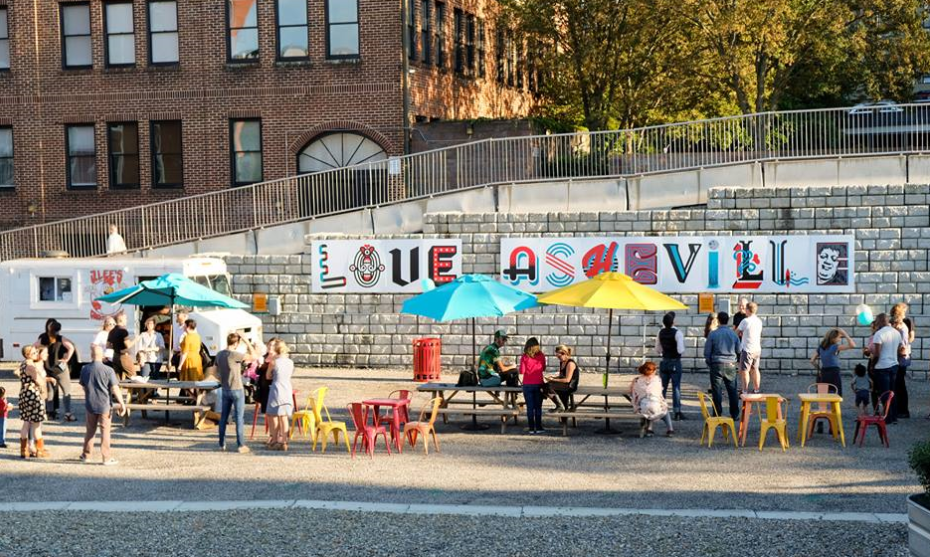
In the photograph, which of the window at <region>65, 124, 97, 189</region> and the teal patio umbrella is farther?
the window at <region>65, 124, 97, 189</region>

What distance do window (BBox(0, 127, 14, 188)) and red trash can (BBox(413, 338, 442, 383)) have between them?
16449 mm

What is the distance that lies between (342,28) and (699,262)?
12.6 meters

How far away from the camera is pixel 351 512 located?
520 inches

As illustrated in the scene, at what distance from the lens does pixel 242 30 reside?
33.4 meters

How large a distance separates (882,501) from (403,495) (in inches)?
208

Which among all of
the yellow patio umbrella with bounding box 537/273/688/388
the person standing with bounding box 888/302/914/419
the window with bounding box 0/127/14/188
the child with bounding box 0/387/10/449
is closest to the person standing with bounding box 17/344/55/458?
the child with bounding box 0/387/10/449

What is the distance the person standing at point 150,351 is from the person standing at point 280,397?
4.58m

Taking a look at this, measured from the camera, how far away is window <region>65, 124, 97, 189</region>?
115ft

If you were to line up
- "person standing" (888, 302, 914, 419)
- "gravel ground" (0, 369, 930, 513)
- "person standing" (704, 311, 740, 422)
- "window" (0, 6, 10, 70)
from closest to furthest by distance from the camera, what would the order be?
"gravel ground" (0, 369, 930, 513) < "person standing" (704, 311, 740, 422) < "person standing" (888, 302, 914, 419) < "window" (0, 6, 10, 70)

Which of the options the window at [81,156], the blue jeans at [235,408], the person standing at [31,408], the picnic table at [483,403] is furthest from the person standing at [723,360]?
the window at [81,156]

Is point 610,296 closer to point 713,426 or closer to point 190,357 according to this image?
point 713,426

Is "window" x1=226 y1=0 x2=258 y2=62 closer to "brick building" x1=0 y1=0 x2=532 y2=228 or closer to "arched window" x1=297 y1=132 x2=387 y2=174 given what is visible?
"brick building" x1=0 y1=0 x2=532 y2=228

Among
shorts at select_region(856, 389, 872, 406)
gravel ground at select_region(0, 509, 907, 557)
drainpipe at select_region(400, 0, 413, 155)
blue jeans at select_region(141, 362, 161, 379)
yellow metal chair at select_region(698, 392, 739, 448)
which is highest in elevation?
drainpipe at select_region(400, 0, 413, 155)

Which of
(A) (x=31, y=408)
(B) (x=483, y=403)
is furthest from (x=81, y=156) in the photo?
(B) (x=483, y=403)
